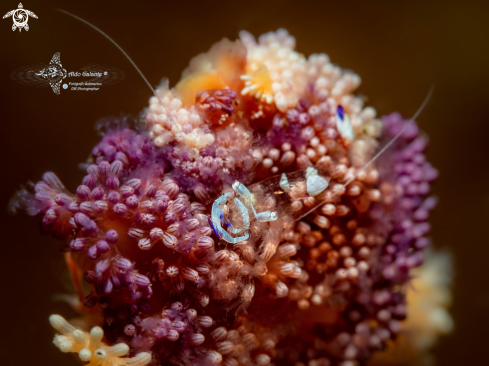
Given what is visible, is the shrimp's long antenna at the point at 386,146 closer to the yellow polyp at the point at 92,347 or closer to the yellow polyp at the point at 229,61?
the yellow polyp at the point at 229,61

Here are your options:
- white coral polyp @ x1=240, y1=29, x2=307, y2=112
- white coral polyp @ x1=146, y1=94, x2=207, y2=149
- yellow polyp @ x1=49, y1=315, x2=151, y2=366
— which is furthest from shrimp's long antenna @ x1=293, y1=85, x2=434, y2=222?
yellow polyp @ x1=49, y1=315, x2=151, y2=366

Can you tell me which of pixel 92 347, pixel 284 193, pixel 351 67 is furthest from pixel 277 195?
pixel 351 67

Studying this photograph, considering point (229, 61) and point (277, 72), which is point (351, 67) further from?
point (229, 61)

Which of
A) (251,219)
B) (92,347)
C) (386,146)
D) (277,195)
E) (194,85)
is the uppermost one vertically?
(386,146)

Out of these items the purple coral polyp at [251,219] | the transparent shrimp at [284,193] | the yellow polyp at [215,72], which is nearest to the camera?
the purple coral polyp at [251,219]

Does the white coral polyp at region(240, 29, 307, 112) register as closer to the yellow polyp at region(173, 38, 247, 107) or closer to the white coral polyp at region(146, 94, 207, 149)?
the yellow polyp at region(173, 38, 247, 107)

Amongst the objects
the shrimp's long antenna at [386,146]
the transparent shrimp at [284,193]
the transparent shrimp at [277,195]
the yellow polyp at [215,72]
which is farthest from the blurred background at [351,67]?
the transparent shrimp at [284,193]
